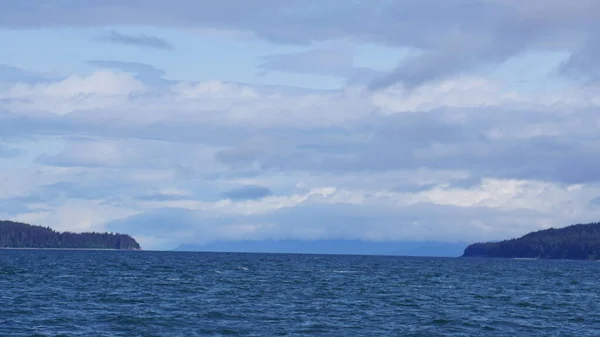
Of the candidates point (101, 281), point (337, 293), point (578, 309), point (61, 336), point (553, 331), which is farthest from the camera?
point (101, 281)

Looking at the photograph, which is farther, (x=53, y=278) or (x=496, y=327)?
(x=53, y=278)

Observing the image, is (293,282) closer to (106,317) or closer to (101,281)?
(101,281)

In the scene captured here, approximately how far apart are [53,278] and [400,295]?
158ft

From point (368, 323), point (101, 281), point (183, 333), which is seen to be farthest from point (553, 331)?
point (101, 281)

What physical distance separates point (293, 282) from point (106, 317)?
166 ft

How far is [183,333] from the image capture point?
187ft

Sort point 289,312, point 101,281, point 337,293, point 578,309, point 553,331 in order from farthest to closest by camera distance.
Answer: point 101,281
point 337,293
point 578,309
point 289,312
point 553,331

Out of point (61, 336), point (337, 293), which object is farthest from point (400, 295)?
point (61, 336)

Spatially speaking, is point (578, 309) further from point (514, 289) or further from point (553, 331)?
→ point (514, 289)

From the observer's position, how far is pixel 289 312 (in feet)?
232

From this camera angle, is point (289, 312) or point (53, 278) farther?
point (53, 278)

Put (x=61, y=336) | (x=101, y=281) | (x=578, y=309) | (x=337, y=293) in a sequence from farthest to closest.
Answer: (x=101, y=281) < (x=337, y=293) < (x=578, y=309) < (x=61, y=336)

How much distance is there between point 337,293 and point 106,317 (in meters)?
33.6

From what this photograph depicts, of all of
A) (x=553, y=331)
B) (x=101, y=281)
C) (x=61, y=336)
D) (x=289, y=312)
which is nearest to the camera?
(x=61, y=336)
